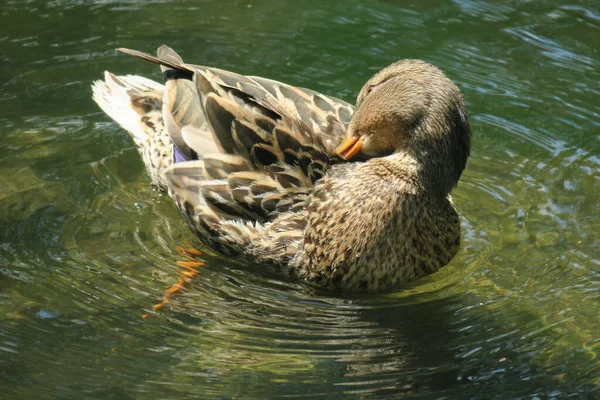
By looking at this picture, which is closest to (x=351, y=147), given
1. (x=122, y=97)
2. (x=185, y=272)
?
(x=185, y=272)

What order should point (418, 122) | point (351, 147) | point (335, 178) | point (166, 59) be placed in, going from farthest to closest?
point (166, 59), point (351, 147), point (335, 178), point (418, 122)

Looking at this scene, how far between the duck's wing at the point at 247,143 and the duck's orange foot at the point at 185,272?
0.23 metres

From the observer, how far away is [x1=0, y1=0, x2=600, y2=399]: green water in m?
5.34

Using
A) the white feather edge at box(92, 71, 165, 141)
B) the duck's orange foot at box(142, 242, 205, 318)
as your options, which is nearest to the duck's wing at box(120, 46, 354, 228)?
the duck's orange foot at box(142, 242, 205, 318)

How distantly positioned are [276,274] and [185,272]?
22.6 inches

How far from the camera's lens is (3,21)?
30.2 ft

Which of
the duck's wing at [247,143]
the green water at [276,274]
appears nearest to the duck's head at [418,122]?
the duck's wing at [247,143]

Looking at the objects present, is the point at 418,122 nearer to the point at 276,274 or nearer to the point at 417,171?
the point at 417,171

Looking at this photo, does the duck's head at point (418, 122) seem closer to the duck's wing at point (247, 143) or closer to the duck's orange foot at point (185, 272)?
the duck's wing at point (247, 143)

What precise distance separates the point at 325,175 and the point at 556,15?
421 centimetres

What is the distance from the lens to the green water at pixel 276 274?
5.34 m

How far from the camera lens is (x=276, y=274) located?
6.43 meters

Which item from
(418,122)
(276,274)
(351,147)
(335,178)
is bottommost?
(276,274)

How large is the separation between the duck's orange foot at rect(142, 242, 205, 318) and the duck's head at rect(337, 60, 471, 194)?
47.9 inches
